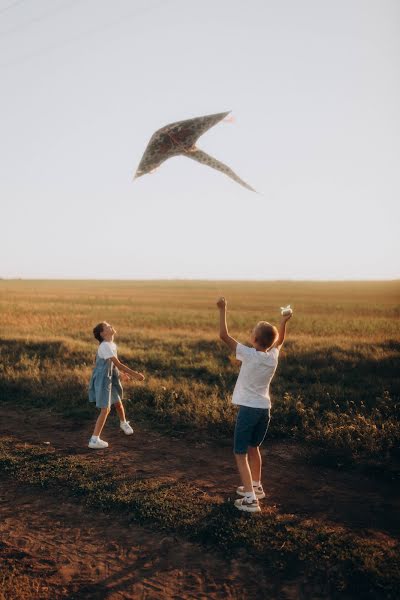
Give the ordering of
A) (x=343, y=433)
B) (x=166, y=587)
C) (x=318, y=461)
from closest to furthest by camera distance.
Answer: (x=166, y=587) → (x=318, y=461) → (x=343, y=433)

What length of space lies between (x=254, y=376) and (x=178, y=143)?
10.5ft

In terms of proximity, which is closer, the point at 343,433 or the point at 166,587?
the point at 166,587

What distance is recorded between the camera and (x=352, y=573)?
361 cm

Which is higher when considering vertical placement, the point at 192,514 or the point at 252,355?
the point at 252,355

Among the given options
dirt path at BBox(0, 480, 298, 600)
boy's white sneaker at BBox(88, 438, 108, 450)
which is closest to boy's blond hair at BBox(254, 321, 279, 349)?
dirt path at BBox(0, 480, 298, 600)

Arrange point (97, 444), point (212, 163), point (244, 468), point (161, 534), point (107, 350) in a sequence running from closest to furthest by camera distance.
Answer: point (212, 163), point (161, 534), point (244, 468), point (107, 350), point (97, 444)

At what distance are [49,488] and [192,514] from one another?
1807mm

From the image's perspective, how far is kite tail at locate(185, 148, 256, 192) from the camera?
4.41 feet

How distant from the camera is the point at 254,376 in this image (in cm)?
443

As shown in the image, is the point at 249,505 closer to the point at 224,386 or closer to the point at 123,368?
the point at 123,368

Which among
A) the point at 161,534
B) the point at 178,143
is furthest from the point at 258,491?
the point at 178,143

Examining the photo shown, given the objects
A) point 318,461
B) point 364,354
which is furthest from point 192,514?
point 364,354

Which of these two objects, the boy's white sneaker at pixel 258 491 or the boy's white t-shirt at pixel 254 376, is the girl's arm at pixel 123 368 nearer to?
the boy's white sneaker at pixel 258 491

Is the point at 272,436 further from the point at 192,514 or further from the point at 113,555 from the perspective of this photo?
the point at 113,555
